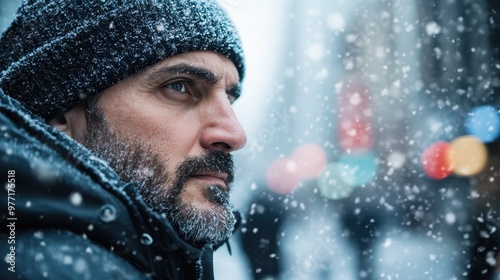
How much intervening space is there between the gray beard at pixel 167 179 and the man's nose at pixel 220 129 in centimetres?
5

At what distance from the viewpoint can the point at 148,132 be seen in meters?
1.93

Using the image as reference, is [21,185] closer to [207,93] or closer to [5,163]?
[5,163]

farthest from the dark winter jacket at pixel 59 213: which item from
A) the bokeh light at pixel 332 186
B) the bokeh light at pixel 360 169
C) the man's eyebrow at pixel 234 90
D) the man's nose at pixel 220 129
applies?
the bokeh light at pixel 360 169

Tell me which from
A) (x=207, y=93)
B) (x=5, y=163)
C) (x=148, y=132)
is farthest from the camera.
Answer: (x=207, y=93)

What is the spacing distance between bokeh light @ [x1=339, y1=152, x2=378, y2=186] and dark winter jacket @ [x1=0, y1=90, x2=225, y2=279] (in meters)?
9.33

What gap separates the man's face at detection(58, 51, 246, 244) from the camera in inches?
72.2

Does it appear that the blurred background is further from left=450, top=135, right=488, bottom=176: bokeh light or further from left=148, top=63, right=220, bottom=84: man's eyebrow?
left=148, top=63, right=220, bottom=84: man's eyebrow

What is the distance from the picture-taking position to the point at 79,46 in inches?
77.7

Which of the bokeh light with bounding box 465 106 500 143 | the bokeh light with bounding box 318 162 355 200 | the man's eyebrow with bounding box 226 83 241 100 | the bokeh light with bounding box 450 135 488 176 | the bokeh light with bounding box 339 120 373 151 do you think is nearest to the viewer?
the man's eyebrow with bounding box 226 83 241 100

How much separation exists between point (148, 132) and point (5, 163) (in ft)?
2.74

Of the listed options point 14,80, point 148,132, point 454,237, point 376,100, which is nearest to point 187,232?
point 148,132

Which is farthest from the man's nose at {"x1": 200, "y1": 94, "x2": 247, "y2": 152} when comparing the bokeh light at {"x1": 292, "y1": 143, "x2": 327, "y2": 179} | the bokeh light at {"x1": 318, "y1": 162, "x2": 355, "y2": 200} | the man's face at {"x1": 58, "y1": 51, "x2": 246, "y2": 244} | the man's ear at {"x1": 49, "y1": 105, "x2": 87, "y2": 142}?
the bokeh light at {"x1": 318, "y1": 162, "x2": 355, "y2": 200}

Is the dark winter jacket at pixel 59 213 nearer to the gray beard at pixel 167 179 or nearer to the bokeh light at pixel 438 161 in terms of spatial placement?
the gray beard at pixel 167 179

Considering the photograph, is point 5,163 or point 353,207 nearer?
point 5,163
